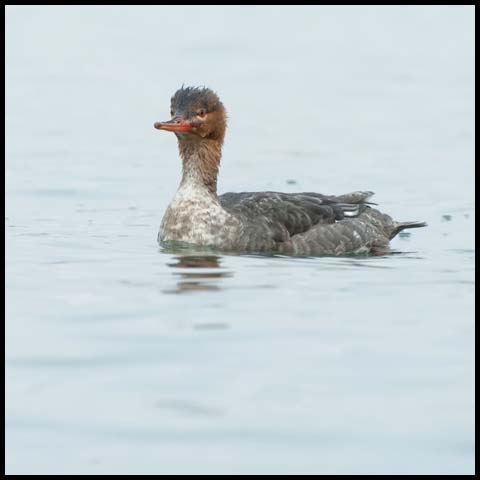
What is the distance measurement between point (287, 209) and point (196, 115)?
140 centimetres

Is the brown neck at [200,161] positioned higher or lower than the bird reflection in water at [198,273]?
higher

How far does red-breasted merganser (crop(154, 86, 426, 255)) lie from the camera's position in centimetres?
1669

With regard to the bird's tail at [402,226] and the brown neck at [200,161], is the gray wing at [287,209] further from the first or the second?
the bird's tail at [402,226]

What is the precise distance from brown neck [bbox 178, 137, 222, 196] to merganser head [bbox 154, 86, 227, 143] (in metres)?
0.07

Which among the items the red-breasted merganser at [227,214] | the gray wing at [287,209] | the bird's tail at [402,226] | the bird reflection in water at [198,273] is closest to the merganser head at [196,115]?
the red-breasted merganser at [227,214]

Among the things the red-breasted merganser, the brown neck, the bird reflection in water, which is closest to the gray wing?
the red-breasted merganser

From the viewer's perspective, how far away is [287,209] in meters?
17.2

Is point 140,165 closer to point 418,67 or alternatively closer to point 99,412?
point 418,67

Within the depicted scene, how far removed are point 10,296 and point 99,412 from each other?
13.1 feet

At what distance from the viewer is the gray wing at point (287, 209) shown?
17.0 meters

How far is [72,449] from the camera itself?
9.42m

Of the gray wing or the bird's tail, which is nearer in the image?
the gray wing

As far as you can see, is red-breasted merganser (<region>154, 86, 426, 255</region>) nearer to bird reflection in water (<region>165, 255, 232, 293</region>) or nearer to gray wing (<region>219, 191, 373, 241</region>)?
gray wing (<region>219, 191, 373, 241</region>)

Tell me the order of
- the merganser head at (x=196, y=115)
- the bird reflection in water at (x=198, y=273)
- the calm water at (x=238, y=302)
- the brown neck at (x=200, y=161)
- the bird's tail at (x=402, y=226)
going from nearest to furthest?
the calm water at (x=238, y=302) → the bird reflection in water at (x=198, y=273) → the merganser head at (x=196, y=115) → the brown neck at (x=200, y=161) → the bird's tail at (x=402, y=226)
